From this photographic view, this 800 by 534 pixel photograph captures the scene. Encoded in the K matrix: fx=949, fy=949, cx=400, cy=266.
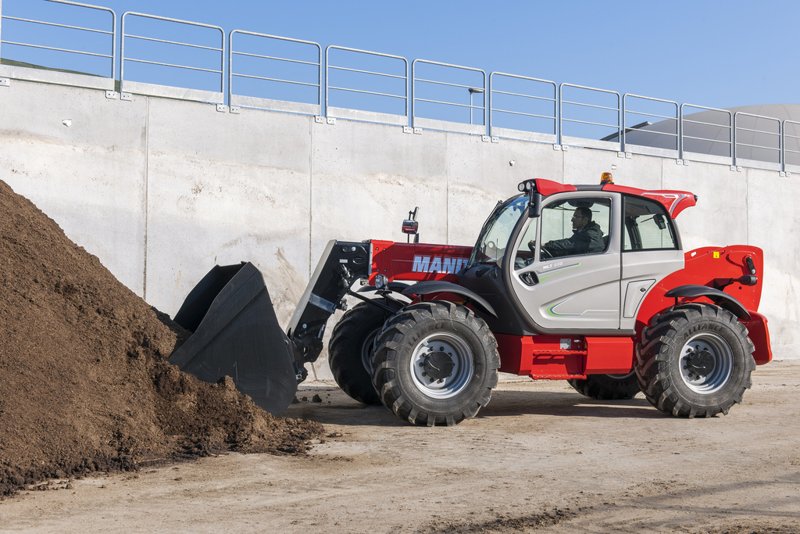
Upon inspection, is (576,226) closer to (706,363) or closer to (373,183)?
(706,363)

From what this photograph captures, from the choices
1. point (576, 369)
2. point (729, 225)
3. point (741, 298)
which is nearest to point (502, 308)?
point (576, 369)

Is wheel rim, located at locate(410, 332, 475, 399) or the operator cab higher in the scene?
the operator cab

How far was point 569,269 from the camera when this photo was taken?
31.0 ft

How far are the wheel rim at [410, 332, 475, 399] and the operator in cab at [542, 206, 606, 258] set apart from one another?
5.21ft

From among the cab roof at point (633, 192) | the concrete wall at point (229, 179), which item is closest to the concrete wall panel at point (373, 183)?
the concrete wall at point (229, 179)

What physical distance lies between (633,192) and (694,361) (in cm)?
182

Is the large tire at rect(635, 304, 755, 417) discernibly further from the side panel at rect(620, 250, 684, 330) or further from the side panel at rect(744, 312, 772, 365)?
the side panel at rect(744, 312, 772, 365)

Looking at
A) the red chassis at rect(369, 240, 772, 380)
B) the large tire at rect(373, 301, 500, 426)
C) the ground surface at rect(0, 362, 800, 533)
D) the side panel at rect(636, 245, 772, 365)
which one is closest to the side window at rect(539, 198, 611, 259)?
the red chassis at rect(369, 240, 772, 380)

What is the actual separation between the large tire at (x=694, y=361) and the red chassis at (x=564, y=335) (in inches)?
10.9

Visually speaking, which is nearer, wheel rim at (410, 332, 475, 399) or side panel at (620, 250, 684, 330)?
wheel rim at (410, 332, 475, 399)

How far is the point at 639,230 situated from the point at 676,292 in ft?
2.43

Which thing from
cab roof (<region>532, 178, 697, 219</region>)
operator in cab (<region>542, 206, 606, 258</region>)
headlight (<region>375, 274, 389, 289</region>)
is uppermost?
cab roof (<region>532, 178, 697, 219</region>)

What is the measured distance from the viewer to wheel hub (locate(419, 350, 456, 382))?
8.77 metres

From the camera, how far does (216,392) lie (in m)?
7.66
